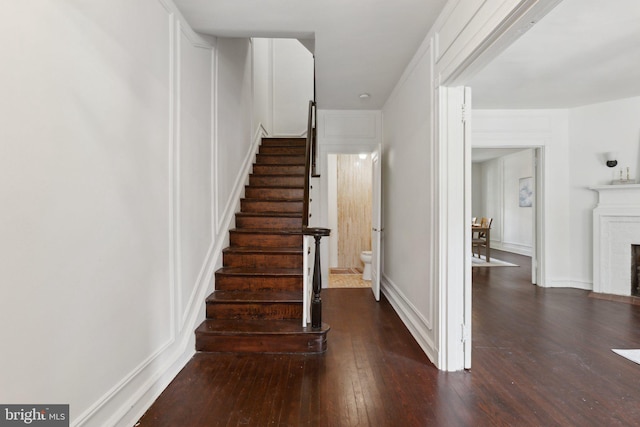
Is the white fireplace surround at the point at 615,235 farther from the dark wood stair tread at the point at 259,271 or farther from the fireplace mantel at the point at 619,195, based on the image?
the dark wood stair tread at the point at 259,271

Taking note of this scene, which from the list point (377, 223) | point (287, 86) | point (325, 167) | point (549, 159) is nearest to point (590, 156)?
point (549, 159)

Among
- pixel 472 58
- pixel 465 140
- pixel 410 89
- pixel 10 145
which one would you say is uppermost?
pixel 410 89

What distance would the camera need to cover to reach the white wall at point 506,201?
7.68 m

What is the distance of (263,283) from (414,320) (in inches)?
57.1

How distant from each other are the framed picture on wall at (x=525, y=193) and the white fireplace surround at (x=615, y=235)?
347 cm

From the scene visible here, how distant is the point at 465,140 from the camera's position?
86.4 inches

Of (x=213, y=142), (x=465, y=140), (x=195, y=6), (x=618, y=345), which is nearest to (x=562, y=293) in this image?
(x=618, y=345)

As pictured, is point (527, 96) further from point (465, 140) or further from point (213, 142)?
point (213, 142)

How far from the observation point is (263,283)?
9.38 feet

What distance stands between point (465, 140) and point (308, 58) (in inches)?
178

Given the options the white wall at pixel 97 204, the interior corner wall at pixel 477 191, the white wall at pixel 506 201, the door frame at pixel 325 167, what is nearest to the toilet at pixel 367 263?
the door frame at pixel 325 167

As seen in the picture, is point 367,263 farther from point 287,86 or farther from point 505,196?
point 505,196

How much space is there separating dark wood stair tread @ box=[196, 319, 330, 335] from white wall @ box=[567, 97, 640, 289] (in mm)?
4220

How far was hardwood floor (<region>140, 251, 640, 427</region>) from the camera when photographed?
1.67 metres
